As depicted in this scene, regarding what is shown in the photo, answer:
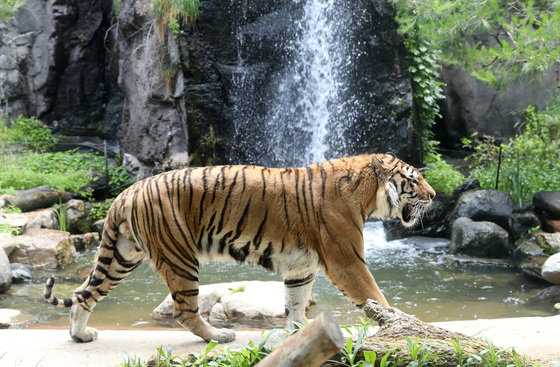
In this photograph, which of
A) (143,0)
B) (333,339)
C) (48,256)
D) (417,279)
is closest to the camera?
(333,339)

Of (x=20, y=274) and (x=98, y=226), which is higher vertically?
(x=98, y=226)

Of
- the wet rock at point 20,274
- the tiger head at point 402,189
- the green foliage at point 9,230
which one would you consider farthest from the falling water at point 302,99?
the tiger head at point 402,189

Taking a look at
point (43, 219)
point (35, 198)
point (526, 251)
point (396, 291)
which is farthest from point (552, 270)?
point (35, 198)

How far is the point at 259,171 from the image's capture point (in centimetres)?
427

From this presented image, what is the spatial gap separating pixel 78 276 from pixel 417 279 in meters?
4.75

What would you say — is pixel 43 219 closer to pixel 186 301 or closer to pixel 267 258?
pixel 186 301

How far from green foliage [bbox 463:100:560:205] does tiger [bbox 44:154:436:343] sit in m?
6.88

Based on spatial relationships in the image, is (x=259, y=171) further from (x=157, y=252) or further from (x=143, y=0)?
(x=143, y=0)

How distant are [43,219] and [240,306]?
5.47 metres

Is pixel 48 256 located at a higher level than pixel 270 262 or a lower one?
lower

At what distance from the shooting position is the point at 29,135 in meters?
15.7

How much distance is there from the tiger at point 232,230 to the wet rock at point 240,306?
1806 mm

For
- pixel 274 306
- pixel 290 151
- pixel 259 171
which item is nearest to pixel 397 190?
pixel 259 171

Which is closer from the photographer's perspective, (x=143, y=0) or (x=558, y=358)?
(x=558, y=358)
